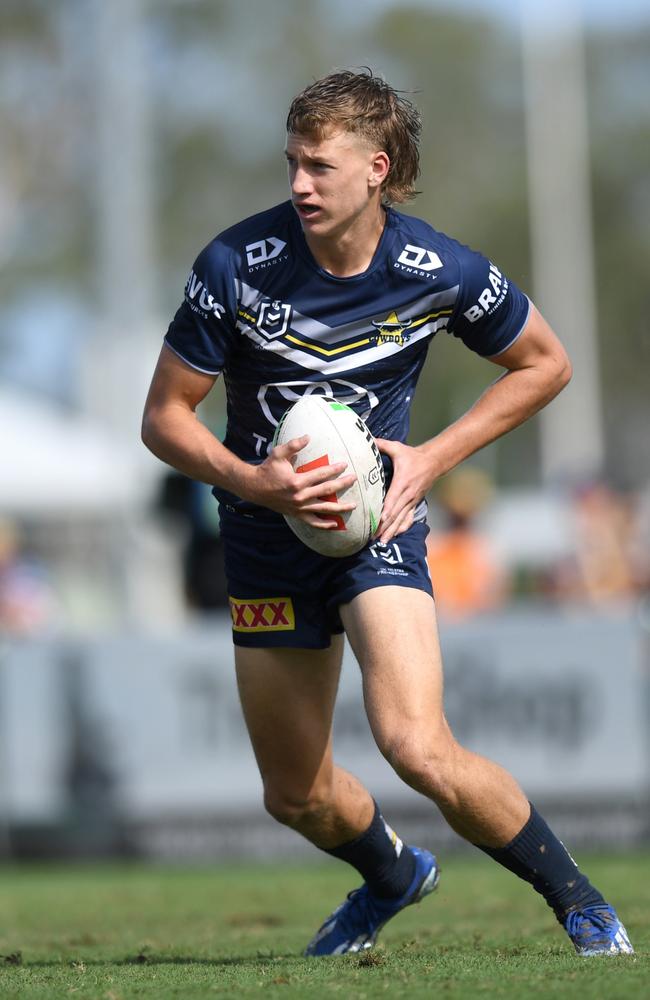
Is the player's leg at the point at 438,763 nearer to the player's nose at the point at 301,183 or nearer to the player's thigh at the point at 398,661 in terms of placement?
the player's thigh at the point at 398,661

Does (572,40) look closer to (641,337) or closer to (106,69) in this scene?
(641,337)

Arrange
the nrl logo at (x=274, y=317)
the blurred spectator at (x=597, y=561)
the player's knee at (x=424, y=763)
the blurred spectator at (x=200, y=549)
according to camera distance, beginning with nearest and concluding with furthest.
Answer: the player's knee at (x=424, y=763)
the nrl logo at (x=274, y=317)
the blurred spectator at (x=200, y=549)
the blurred spectator at (x=597, y=561)

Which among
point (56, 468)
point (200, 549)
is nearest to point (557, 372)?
point (200, 549)

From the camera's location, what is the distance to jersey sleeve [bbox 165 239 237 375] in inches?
209

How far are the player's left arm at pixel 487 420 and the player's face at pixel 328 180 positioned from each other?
0.74 meters

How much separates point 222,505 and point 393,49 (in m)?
42.2

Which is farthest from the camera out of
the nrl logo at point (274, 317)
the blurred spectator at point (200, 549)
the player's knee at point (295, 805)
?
the blurred spectator at point (200, 549)

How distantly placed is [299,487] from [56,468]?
41.9ft

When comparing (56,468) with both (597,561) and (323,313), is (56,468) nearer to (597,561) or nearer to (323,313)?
(597,561)

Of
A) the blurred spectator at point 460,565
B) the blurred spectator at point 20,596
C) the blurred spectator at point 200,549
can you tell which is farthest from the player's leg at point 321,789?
the blurred spectator at point 20,596

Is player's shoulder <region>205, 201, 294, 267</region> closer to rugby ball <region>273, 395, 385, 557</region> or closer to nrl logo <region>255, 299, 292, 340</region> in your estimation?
nrl logo <region>255, 299, 292, 340</region>

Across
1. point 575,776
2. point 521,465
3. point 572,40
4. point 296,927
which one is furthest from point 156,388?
point 521,465

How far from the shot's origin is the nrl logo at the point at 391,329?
5441mm

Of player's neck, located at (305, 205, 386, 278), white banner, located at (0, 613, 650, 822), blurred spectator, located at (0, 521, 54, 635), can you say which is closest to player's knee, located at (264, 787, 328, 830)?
player's neck, located at (305, 205, 386, 278)
